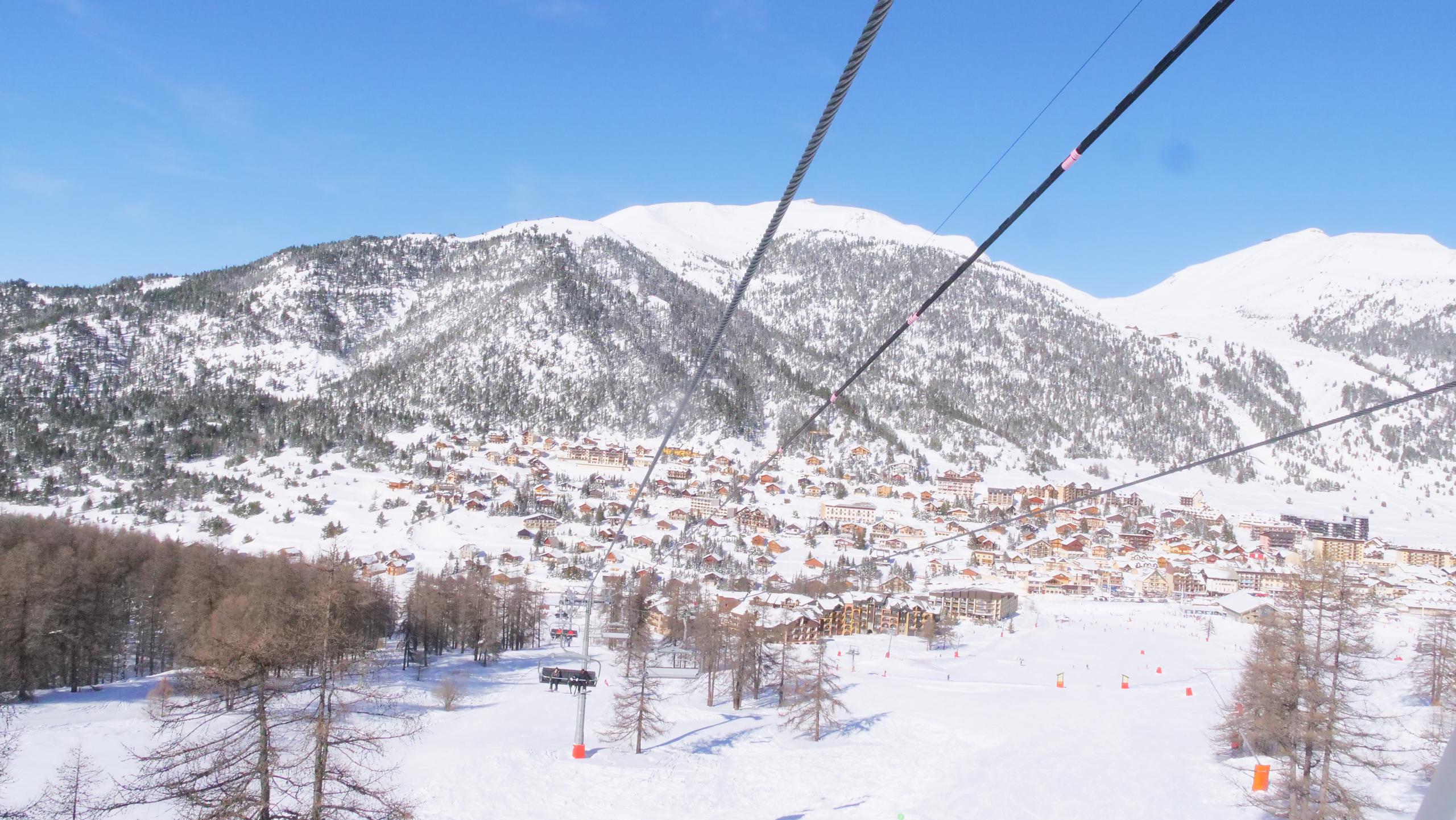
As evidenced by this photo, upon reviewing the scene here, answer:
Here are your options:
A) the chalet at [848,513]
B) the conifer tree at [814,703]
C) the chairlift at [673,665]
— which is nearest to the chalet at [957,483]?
the chalet at [848,513]

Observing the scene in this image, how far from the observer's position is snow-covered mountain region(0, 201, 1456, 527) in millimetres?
95062

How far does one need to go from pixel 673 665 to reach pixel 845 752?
572 cm

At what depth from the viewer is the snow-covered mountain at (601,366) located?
312 feet

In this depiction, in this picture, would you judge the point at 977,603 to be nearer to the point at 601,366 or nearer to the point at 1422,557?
the point at 1422,557

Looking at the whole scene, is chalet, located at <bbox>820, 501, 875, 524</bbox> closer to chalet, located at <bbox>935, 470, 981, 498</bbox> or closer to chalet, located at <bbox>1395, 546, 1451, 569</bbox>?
chalet, located at <bbox>935, 470, 981, 498</bbox>

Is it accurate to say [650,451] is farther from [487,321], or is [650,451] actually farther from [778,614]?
[778,614]

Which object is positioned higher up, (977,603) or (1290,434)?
(1290,434)

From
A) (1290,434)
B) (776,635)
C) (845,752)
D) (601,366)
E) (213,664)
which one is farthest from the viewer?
(601,366)

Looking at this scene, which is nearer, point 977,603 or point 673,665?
point 673,665

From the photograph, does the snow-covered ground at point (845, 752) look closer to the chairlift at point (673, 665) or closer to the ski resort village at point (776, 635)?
the ski resort village at point (776, 635)

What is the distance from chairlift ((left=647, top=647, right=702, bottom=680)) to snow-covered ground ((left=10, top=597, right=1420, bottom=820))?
4.64ft

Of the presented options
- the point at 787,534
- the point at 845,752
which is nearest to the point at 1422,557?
the point at 787,534

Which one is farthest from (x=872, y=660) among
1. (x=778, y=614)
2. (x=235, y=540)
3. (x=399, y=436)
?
(x=399, y=436)

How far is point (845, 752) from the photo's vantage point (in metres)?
21.0
